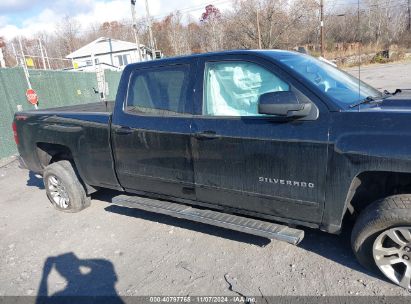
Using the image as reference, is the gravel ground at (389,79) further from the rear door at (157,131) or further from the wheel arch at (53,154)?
the wheel arch at (53,154)

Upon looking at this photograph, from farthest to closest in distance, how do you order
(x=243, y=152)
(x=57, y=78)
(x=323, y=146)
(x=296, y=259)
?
(x=57, y=78), (x=296, y=259), (x=243, y=152), (x=323, y=146)

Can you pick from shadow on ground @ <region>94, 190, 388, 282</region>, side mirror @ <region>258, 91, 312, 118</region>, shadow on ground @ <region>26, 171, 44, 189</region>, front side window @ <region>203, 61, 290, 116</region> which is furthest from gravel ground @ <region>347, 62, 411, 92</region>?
shadow on ground @ <region>26, 171, 44, 189</region>

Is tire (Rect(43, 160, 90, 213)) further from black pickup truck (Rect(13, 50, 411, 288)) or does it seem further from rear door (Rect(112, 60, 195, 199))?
rear door (Rect(112, 60, 195, 199))

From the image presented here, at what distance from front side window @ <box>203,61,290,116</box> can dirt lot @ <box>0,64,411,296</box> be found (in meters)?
1.43

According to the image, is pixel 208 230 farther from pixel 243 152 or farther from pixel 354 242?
pixel 354 242

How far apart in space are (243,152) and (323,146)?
2.29 ft

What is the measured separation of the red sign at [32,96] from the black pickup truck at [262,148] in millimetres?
6203

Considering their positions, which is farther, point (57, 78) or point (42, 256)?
point (57, 78)

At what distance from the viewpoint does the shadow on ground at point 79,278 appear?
2.92m

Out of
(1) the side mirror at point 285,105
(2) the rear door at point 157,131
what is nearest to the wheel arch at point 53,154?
(2) the rear door at point 157,131

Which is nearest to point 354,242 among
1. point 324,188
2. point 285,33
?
point 324,188

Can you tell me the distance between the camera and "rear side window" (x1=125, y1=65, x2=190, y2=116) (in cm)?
336

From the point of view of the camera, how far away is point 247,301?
2.68m

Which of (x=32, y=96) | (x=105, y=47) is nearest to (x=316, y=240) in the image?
(x=32, y=96)
